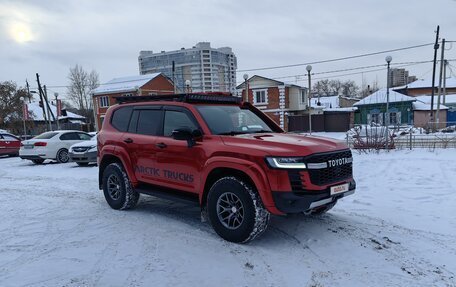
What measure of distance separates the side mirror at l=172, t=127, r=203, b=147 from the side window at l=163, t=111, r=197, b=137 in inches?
8.4

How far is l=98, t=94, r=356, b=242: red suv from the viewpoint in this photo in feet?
13.4

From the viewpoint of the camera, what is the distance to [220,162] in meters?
4.47

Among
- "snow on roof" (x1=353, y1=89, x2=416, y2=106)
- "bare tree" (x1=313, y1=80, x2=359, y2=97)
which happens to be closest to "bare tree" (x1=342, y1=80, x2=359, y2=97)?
"bare tree" (x1=313, y1=80, x2=359, y2=97)

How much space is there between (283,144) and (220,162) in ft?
2.81

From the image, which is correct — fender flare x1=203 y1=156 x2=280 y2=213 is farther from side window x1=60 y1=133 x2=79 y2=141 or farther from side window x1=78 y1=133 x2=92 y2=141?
side window x1=78 y1=133 x2=92 y2=141

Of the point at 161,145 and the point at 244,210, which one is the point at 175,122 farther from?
the point at 244,210

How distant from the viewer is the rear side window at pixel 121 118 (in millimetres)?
6203

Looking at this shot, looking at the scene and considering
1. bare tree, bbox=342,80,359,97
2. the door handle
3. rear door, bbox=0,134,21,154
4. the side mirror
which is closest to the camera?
the side mirror

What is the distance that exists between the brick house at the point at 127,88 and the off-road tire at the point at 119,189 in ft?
106

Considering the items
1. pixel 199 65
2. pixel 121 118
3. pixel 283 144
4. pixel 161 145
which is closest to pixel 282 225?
pixel 283 144

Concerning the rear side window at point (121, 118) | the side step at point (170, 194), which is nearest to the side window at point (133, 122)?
the rear side window at point (121, 118)

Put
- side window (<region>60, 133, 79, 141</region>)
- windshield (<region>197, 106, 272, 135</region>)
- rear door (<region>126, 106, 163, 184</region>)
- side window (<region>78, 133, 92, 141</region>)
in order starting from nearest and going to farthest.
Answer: windshield (<region>197, 106, 272, 135</region>), rear door (<region>126, 106, 163, 184</region>), side window (<region>60, 133, 79, 141</region>), side window (<region>78, 133, 92, 141</region>)

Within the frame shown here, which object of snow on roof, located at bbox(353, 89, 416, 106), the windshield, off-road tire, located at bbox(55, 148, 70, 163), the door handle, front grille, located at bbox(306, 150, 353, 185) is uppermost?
snow on roof, located at bbox(353, 89, 416, 106)

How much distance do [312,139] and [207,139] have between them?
1.44 metres
